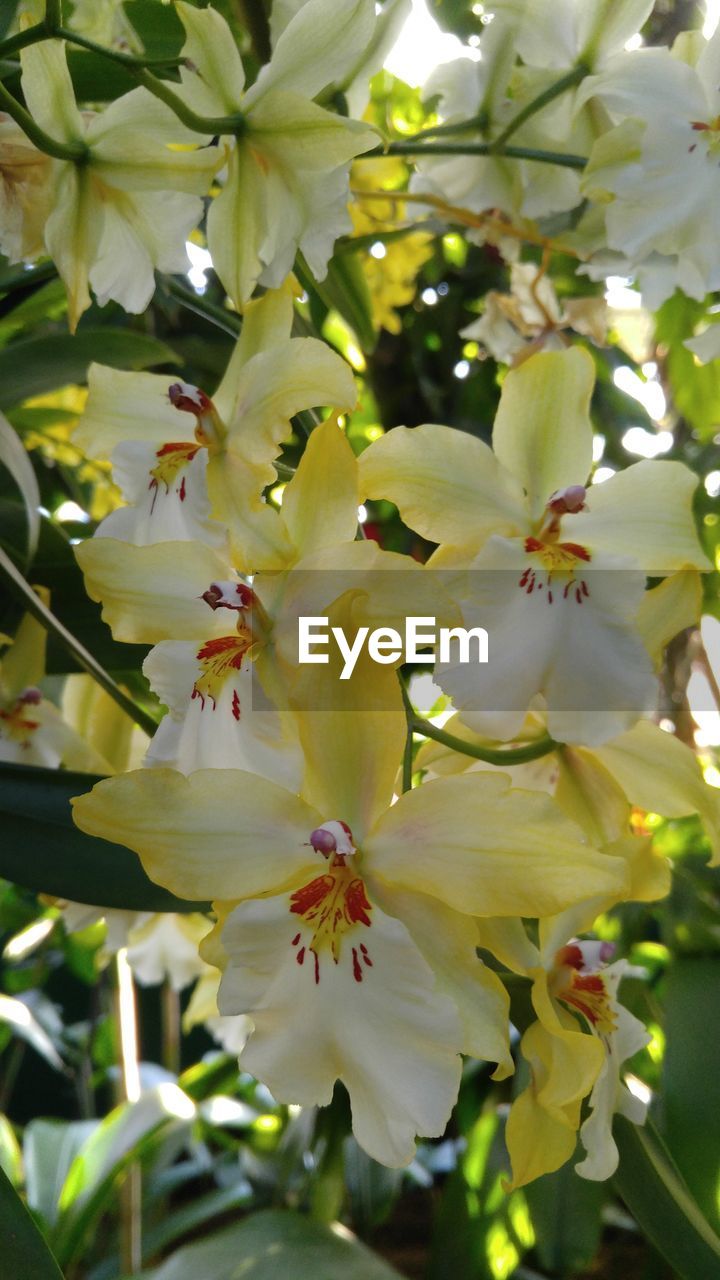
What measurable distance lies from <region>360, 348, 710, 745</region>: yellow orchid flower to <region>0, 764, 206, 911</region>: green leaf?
0.16m

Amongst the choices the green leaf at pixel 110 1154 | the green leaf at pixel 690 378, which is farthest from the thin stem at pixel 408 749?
the green leaf at pixel 110 1154

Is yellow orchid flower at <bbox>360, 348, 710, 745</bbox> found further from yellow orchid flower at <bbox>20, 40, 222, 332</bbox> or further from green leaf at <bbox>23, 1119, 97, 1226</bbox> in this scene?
green leaf at <bbox>23, 1119, 97, 1226</bbox>

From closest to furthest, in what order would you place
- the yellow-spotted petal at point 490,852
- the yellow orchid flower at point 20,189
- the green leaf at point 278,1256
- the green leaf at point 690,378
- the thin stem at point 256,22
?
the yellow-spotted petal at point 490,852
the yellow orchid flower at point 20,189
the thin stem at point 256,22
the green leaf at point 278,1256
the green leaf at point 690,378

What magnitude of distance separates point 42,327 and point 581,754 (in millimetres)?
728

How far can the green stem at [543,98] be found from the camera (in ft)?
1.53

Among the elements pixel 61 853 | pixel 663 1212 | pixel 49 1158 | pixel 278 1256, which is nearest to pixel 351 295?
pixel 61 853

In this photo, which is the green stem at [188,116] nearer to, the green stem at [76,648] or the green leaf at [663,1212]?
the green stem at [76,648]

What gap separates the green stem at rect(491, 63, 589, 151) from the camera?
0.47 m

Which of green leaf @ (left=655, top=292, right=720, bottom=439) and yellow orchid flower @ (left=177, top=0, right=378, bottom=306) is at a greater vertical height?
green leaf @ (left=655, top=292, right=720, bottom=439)

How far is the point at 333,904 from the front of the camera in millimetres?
316

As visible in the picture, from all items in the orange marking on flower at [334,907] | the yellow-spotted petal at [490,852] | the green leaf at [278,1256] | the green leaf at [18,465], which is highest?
the green leaf at [18,465]

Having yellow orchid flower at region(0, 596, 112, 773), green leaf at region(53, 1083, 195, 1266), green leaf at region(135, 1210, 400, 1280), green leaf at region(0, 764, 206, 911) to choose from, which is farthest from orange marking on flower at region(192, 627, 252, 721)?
green leaf at region(53, 1083, 195, 1266)

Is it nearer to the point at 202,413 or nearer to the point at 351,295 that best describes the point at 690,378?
the point at 351,295

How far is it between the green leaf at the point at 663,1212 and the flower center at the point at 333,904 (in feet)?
0.53
